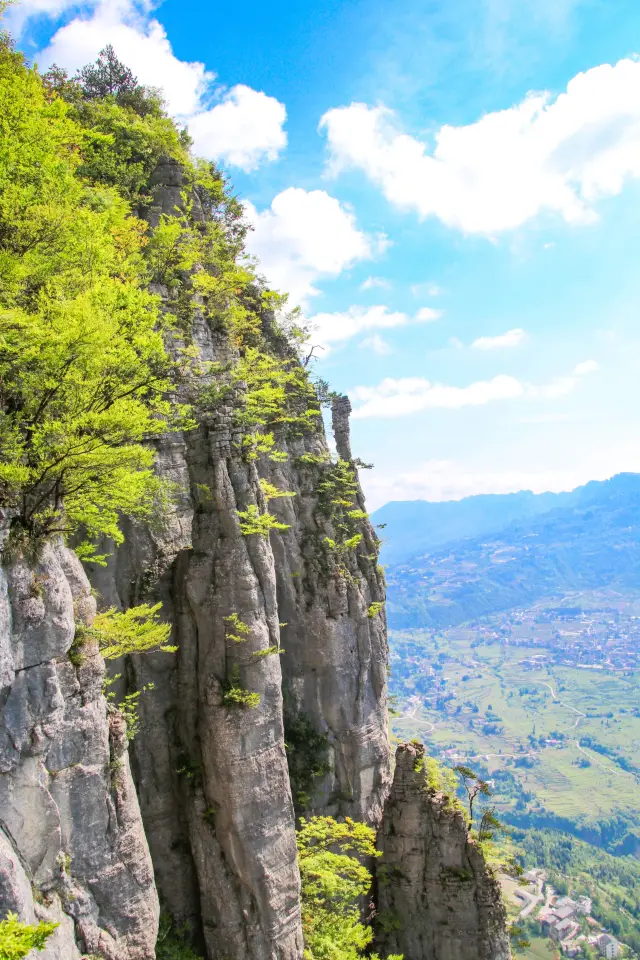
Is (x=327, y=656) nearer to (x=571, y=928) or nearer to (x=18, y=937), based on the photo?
(x=18, y=937)

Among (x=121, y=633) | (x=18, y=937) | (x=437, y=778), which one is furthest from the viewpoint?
(x=437, y=778)

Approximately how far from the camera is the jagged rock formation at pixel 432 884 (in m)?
28.4

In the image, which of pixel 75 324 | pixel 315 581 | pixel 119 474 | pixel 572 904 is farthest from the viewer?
pixel 572 904

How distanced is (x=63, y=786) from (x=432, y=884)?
23905 millimetres

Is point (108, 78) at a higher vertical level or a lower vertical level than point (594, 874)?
higher

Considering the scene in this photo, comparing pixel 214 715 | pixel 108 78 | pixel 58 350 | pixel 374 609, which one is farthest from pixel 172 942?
pixel 108 78

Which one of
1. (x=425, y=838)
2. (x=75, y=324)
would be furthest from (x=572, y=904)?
(x=75, y=324)

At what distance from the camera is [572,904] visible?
112875 millimetres

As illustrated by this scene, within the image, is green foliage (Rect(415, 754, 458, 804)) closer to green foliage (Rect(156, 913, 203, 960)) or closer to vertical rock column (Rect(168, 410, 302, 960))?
vertical rock column (Rect(168, 410, 302, 960))

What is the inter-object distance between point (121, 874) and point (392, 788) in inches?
780

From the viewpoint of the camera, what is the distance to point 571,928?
104 meters

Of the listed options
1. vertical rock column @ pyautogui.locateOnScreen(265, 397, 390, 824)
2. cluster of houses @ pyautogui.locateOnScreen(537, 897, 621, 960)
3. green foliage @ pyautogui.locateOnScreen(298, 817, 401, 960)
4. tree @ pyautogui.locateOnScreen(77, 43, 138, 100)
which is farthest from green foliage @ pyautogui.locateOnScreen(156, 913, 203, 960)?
cluster of houses @ pyautogui.locateOnScreen(537, 897, 621, 960)

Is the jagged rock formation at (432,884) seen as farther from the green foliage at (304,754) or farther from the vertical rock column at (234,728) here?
the vertical rock column at (234,728)

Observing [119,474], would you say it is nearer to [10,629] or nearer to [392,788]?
[10,629]
